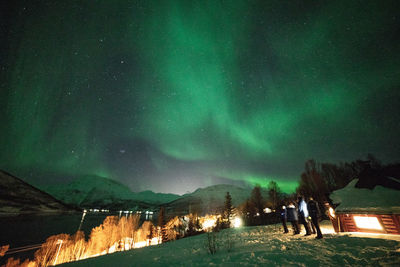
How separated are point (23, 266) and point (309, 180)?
59689mm

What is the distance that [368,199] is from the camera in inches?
457

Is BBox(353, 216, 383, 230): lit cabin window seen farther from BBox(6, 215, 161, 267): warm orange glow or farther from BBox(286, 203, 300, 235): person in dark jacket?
BBox(6, 215, 161, 267): warm orange glow

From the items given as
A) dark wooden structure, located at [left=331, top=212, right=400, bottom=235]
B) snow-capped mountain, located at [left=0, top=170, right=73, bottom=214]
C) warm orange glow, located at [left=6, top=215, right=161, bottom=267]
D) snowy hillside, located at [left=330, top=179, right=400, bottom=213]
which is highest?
snow-capped mountain, located at [left=0, top=170, right=73, bottom=214]

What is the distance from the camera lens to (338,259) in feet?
20.1

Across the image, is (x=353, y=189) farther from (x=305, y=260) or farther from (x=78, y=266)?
(x=78, y=266)

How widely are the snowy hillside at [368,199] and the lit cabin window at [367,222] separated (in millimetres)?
518

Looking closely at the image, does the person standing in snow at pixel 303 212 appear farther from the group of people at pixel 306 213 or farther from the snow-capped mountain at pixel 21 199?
the snow-capped mountain at pixel 21 199

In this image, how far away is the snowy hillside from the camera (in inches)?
411

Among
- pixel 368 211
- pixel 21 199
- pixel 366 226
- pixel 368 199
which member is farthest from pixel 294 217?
pixel 21 199

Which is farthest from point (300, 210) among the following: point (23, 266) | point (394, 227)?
point (23, 266)

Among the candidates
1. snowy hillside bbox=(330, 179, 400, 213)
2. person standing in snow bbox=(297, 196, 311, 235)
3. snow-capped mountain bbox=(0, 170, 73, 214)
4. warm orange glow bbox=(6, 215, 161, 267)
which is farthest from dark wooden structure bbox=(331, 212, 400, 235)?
snow-capped mountain bbox=(0, 170, 73, 214)

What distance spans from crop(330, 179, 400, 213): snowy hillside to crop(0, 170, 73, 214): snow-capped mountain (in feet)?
626

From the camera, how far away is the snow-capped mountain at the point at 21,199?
128875 mm

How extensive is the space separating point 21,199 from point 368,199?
210036 millimetres
